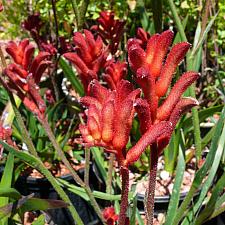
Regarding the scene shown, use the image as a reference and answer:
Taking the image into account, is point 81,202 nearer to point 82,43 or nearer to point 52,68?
point 52,68

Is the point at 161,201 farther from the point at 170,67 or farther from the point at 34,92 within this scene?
the point at 170,67

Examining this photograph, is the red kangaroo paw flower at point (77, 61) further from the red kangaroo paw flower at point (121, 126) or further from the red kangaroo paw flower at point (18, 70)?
the red kangaroo paw flower at point (121, 126)

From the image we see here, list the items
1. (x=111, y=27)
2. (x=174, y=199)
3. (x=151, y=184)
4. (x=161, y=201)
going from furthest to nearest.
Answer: (x=161, y=201) < (x=111, y=27) < (x=174, y=199) < (x=151, y=184)

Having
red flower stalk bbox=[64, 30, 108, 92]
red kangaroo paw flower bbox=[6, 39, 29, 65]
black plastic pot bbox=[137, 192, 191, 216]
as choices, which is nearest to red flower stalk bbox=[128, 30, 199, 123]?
red flower stalk bbox=[64, 30, 108, 92]

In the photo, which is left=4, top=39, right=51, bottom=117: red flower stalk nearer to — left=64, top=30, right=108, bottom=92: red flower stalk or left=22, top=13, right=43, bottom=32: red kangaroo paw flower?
left=64, top=30, right=108, bottom=92: red flower stalk

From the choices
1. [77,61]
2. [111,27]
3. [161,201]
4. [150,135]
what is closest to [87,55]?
[77,61]

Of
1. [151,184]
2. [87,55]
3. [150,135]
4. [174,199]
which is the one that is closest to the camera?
[150,135]

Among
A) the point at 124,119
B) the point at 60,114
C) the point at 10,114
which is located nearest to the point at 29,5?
the point at 60,114
